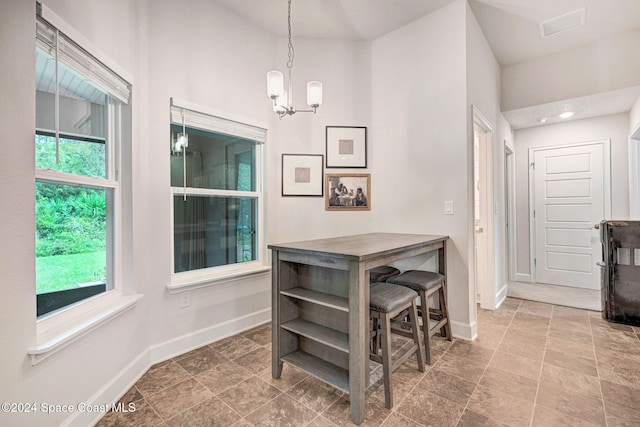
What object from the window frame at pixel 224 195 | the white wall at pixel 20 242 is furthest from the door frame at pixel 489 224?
the white wall at pixel 20 242

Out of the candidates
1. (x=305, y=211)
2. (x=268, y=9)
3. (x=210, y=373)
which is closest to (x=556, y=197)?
(x=305, y=211)

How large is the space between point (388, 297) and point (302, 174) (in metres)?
1.79

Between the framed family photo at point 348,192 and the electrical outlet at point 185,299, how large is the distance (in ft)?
5.30

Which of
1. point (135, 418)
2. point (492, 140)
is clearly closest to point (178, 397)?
point (135, 418)

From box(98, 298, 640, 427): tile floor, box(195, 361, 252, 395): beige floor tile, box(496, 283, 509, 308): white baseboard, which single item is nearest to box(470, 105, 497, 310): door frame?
box(496, 283, 509, 308): white baseboard

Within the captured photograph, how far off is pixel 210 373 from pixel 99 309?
0.86m

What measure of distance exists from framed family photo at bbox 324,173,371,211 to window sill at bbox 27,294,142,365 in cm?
202

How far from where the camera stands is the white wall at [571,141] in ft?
12.8

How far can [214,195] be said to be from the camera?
271 centimetres

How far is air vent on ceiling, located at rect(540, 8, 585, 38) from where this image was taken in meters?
2.84

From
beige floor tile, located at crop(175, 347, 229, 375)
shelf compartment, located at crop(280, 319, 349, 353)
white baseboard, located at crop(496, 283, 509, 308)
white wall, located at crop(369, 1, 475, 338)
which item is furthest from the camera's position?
white baseboard, located at crop(496, 283, 509, 308)

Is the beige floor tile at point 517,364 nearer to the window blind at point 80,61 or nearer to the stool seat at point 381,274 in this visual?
the stool seat at point 381,274

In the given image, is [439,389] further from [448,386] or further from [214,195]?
[214,195]

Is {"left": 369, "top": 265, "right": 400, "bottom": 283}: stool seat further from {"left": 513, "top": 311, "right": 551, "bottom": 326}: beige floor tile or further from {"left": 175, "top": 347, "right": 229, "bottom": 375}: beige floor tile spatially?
{"left": 513, "top": 311, "right": 551, "bottom": 326}: beige floor tile
